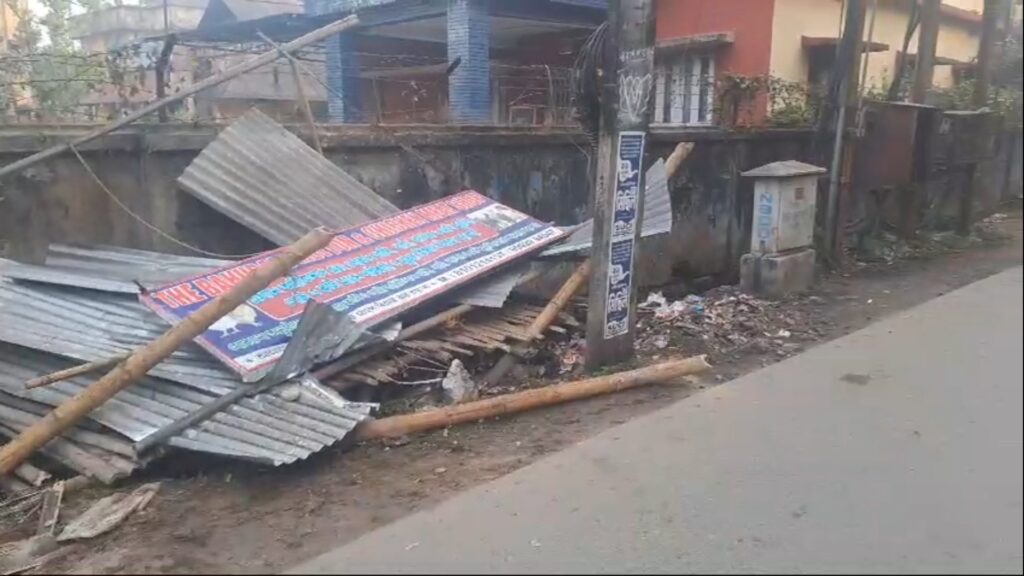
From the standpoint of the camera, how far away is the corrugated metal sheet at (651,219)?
6757 mm

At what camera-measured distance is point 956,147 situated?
34.9 ft

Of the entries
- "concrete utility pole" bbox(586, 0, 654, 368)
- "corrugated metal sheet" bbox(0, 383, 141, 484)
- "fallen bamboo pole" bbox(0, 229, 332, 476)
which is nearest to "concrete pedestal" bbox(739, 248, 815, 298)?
"concrete utility pole" bbox(586, 0, 654, 368)

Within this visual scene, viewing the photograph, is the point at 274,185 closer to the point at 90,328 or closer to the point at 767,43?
the point at 90,328

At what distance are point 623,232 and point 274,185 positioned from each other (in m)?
2.66

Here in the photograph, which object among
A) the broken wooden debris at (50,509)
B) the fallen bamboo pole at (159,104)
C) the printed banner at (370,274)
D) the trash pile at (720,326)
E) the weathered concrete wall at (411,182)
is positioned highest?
the fallen bamboo pole at (159,104)

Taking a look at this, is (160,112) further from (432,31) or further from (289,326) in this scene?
(432,31)

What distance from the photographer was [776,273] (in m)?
7.89

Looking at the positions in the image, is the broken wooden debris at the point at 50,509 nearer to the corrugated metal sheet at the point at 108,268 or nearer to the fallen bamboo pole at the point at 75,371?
the fallen bamboo pole at the point at 75,371

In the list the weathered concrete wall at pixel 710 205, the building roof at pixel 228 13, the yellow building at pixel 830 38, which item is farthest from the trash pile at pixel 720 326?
the building roof at pixel 228 13

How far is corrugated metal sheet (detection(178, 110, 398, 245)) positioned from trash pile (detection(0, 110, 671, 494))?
0.04 feet

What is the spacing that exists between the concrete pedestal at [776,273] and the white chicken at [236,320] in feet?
16.5

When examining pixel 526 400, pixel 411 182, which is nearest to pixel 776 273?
pixel 411 182

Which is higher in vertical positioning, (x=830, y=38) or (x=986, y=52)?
(x=830, y=38)

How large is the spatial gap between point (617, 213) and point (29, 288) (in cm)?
394
